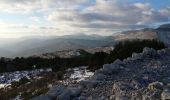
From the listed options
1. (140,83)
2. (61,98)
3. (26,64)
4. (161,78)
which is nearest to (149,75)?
(161,78)

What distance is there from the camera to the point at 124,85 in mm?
17000

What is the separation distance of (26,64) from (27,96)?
35.9 m

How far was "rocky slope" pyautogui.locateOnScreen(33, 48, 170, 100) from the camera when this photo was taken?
15.6 m

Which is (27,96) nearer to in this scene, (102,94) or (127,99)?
(102,94)

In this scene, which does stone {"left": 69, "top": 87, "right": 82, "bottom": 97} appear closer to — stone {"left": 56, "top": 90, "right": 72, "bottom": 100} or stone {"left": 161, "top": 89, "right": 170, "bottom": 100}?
stone {"left": 56, "top": 90, "right": 72, "bottom": 100}

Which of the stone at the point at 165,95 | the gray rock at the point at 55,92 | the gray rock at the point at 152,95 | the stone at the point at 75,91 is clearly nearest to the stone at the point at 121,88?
the gray rock at the point at 152,95

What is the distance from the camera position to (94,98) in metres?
16.8

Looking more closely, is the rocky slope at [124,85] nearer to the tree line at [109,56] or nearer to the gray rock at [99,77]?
the gray rock at [99,77]

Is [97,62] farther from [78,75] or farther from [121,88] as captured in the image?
[121,88]

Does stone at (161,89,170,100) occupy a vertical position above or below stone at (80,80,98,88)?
above

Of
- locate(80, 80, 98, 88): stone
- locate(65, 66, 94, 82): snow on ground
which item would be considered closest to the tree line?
locate(65, 66, 94, 82): snow on ground

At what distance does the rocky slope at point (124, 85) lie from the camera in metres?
15.6

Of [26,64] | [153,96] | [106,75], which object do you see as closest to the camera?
[153,96]

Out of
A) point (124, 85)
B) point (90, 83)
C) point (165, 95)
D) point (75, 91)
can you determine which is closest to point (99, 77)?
point (90, 83)
